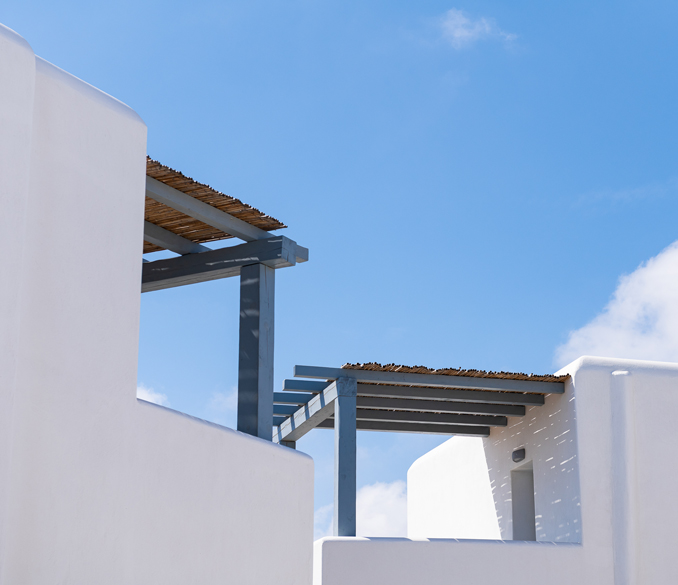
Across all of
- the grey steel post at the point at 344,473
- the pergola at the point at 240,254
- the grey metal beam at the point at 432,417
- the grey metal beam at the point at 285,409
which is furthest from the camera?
the grey metal beam at the point at 432,417

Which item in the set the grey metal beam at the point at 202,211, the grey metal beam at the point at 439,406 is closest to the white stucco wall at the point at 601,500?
the grey metal beam at the point at 439,406

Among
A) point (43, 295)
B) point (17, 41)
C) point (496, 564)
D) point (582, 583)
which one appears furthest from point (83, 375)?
point (582, 583)

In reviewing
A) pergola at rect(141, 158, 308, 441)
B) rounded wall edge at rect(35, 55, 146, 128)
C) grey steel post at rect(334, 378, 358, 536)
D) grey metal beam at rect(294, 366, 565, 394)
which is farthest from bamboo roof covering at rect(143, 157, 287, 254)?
grey steel post at rect(334, 378, 358, 536)

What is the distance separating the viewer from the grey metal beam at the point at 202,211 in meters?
9.02

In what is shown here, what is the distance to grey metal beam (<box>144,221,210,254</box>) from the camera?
10.1m

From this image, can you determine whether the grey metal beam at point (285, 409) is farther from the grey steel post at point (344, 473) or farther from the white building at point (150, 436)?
the grey steel post at point (344, 473)

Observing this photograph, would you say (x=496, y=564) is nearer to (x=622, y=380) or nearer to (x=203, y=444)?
(x=622, y=380)

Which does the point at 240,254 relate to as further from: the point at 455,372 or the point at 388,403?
the point at 388,403

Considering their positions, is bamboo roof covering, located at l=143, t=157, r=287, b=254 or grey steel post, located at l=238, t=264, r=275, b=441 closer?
bamboo roof covering, located at l=143, t=157, r=287, b=254

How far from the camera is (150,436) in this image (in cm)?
770

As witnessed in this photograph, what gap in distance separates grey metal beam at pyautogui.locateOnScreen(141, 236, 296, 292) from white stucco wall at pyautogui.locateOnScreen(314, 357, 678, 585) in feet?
13.5

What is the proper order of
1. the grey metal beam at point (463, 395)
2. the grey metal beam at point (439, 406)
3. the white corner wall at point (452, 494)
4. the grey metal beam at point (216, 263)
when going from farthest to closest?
the white corner wall at point (452, 494) → the grey metal beam at point (439, 406) → the grey metal beam at point (463, 395) → the grey metal beam at point (216, 263)

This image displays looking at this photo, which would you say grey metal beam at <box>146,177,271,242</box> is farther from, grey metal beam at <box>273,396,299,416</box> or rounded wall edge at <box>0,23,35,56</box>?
grey metal beam at <box>273,396,299,416</box>

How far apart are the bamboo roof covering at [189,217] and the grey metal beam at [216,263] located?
19 centimetres
